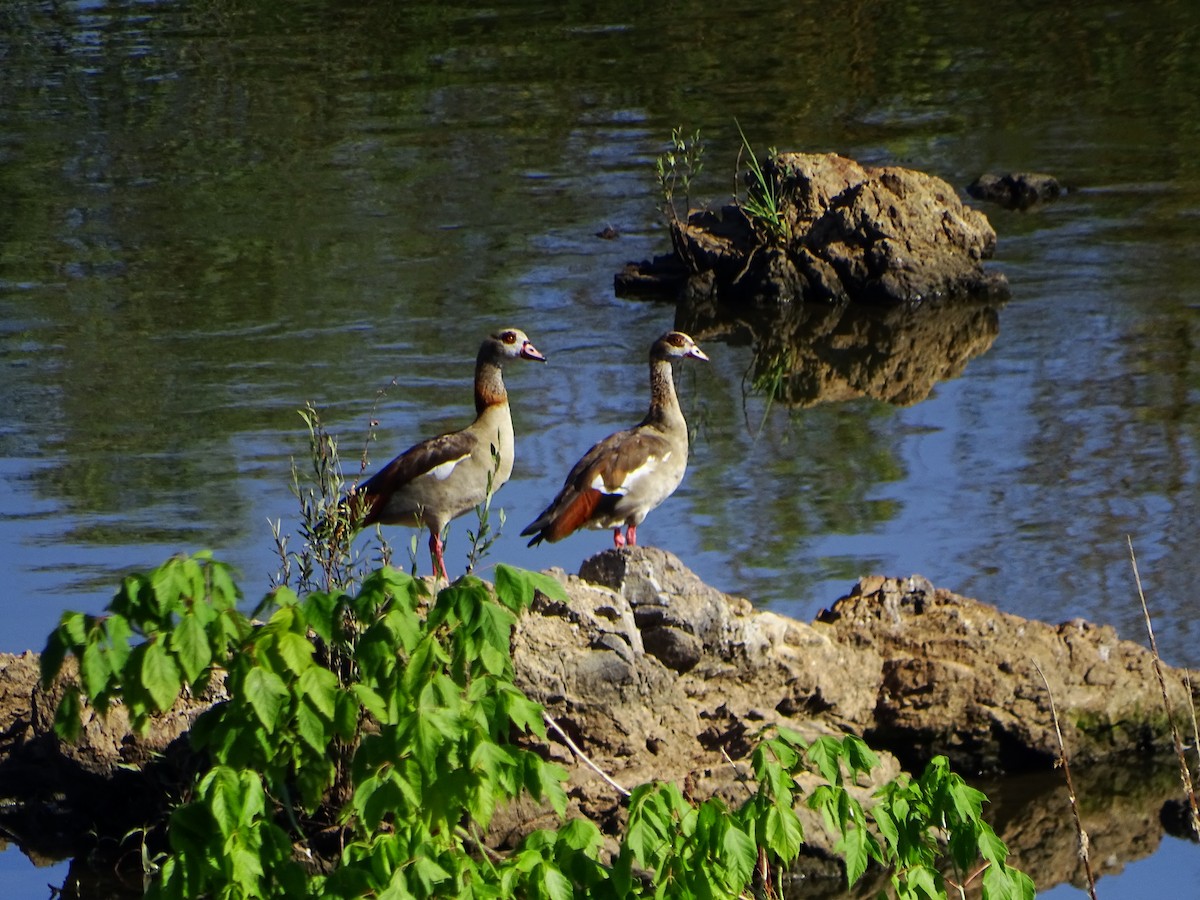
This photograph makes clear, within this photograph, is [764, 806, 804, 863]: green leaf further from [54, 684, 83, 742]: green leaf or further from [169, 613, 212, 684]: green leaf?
[54, 684, 83, 742]: green leaf

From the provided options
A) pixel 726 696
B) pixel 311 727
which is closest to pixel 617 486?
pixel 726 696

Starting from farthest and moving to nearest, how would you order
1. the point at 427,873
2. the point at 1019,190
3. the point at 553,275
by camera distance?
the point at 1019,190
the point at 553,275
the point at 427,873

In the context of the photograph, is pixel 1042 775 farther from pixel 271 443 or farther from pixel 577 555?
pixel 271 443

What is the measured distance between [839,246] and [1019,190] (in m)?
3.17

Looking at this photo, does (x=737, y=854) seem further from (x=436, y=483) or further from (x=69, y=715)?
Answer: (x=436, y=483)

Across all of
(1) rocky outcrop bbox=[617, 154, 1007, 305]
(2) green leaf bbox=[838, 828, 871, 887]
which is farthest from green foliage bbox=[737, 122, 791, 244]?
(2) green leaf bbox=[838, 828, 871, 887]

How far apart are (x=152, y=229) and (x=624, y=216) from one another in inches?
161

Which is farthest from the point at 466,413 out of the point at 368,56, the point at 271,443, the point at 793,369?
the point at 368,56

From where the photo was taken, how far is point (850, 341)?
14172 millimetres

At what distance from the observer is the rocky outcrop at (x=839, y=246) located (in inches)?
591

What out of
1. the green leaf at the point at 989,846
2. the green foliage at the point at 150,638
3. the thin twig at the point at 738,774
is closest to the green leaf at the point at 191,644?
the green foliage at the point at 150,638

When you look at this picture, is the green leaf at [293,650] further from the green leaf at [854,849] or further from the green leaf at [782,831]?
the green leaf at [854,849]

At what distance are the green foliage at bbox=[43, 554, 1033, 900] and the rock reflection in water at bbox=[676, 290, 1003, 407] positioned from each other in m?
8.19

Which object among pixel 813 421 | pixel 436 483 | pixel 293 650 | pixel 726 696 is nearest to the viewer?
pixel 293 650
